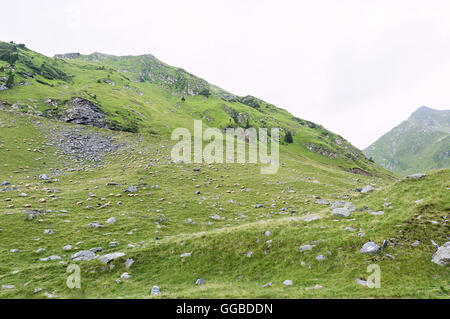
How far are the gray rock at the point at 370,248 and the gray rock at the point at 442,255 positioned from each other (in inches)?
79.9

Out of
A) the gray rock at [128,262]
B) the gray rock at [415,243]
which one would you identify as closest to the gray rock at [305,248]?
the gray rock at [415,243]

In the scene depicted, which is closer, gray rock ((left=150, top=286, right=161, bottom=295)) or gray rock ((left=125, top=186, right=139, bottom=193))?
gray rock ((left=150, top=286, right=161, bottom=295))

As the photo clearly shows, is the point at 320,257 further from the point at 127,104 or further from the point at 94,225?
the point at 127,104

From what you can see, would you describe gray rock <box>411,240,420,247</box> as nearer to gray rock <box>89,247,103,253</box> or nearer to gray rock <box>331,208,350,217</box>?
gray rock <box>331,208,350,217</box>

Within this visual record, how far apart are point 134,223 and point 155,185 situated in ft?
31.5

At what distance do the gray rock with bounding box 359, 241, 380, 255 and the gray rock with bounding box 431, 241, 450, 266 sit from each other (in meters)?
2.03

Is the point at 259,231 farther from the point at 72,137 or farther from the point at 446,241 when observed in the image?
the point at 72,137

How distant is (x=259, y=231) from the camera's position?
1379 cm

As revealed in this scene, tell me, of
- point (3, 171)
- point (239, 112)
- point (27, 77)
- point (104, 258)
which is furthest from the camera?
point (239, 112)

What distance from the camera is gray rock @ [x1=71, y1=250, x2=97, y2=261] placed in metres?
11.9

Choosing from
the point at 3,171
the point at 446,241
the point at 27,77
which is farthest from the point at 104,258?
the point at 27,77

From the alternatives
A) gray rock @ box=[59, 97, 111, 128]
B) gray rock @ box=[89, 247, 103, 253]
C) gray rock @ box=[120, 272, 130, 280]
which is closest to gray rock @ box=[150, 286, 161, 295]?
gray rock @ box=[120, 272, 130, 280]
